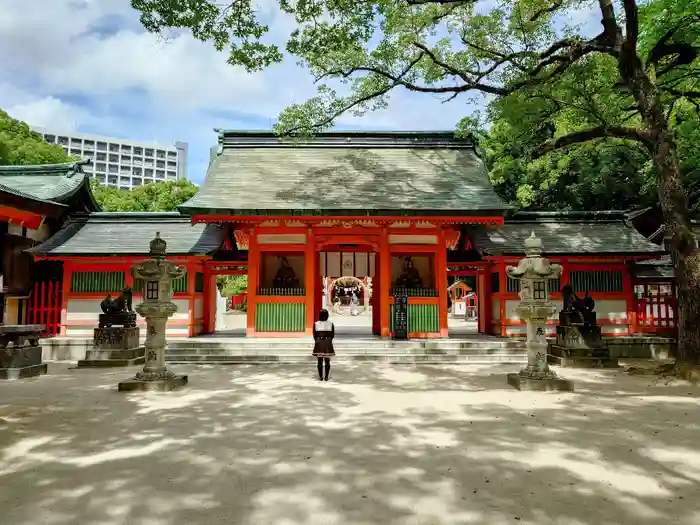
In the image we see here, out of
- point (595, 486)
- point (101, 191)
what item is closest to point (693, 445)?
point (595, 486)

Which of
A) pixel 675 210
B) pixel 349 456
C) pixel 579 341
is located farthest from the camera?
pixel 579 341

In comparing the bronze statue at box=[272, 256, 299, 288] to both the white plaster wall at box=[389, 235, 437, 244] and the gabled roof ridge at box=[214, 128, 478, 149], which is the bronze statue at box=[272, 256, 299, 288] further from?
the gabled roof ridge at box=[214, 128, 478, 149]

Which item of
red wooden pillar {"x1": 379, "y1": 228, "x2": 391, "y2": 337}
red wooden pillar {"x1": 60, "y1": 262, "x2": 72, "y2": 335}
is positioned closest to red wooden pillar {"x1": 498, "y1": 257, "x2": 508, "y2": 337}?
red wooden pillar {"x1": 379, "y1": 228, "x2": 391, "y2": 337}

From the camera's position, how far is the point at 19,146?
26594 mm

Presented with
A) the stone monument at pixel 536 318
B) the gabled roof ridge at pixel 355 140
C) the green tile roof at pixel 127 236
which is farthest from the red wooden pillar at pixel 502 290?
the green tile roof at pixel 127 236

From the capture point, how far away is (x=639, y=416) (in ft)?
22.6

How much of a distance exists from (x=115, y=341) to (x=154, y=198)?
2494cm

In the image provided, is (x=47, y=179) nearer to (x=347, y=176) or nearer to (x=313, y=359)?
(x=347, y=176)

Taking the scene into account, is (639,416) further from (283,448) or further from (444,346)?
(444,346)

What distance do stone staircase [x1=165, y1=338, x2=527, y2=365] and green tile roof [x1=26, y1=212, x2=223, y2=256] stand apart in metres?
3.97

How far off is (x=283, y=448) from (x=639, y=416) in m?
5.39

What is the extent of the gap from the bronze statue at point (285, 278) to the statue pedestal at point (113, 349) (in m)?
5.33

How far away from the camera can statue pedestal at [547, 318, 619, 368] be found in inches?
460

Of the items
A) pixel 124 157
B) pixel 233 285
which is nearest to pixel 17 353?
pixel 233 285
